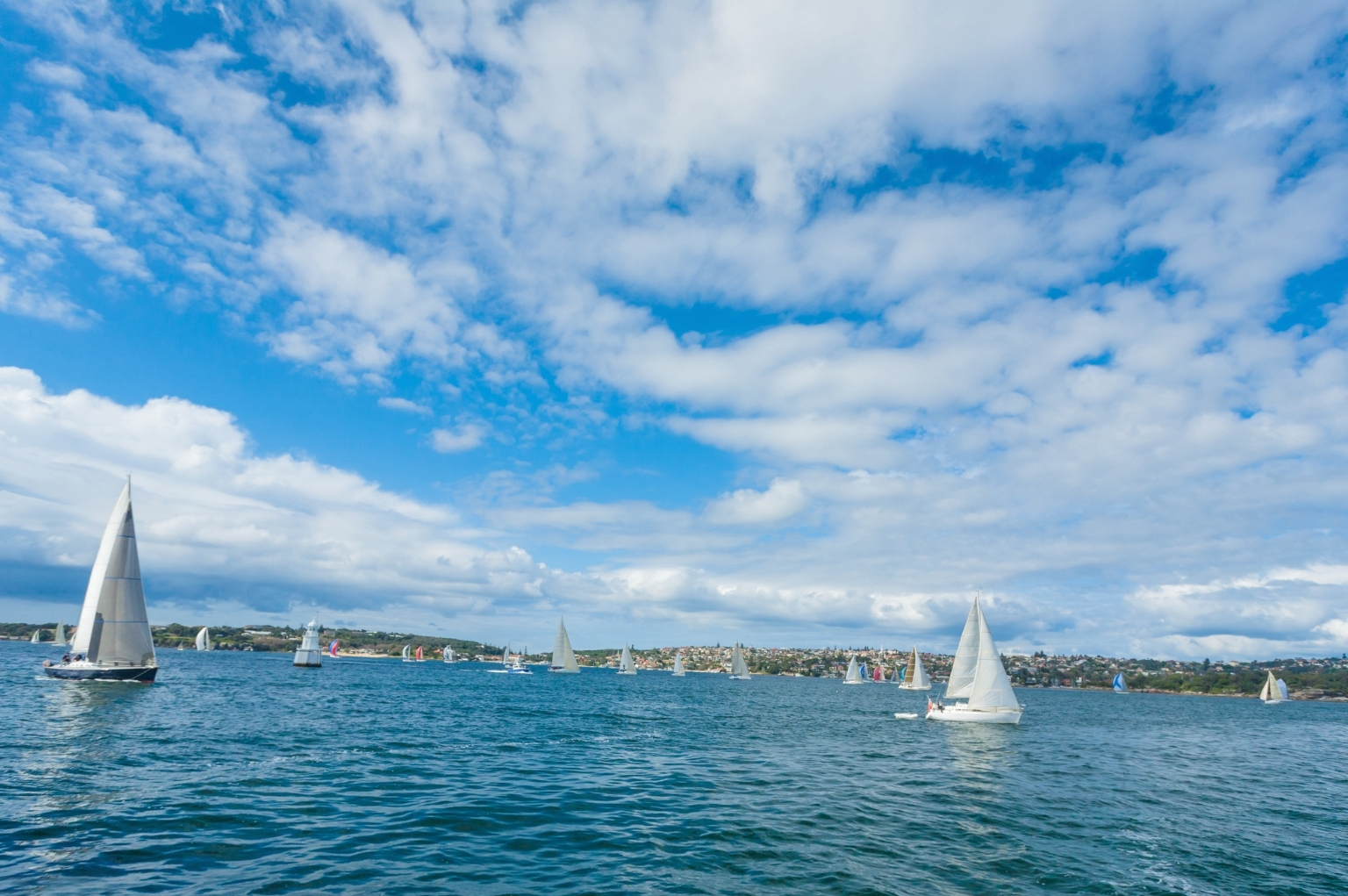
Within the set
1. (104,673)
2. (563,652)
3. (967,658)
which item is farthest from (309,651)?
(967,658)

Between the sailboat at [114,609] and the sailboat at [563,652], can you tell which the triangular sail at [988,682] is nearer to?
the sailboat at [114,609]

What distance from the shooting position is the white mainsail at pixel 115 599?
62.9m

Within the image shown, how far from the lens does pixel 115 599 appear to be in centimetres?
6306

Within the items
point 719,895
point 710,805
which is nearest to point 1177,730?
point 710,805

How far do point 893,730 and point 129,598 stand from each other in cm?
7806

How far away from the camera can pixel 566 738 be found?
48.4m

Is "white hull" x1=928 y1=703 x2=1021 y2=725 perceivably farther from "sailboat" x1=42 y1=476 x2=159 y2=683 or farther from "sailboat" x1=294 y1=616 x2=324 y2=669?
"sailboat" x1=294 y1=616 x2=324 y2=669

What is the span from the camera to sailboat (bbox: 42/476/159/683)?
63000 millimetres

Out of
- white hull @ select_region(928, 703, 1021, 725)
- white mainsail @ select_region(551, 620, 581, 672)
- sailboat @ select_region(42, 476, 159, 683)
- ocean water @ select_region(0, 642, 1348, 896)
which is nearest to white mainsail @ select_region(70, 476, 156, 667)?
sailboat @ select_region(42, 476, 159, 683)

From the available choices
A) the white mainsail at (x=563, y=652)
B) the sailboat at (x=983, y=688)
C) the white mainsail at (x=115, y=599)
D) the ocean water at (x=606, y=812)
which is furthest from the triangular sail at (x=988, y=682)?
the white mainsail at (x=563, y=652)

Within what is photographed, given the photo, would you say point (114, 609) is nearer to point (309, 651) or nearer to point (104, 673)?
point (104, 673)

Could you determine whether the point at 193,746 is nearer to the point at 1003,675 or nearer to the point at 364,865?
the point at 364,865

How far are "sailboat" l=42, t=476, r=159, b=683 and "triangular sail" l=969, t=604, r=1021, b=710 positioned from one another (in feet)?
285

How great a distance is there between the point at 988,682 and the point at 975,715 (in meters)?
3.88
